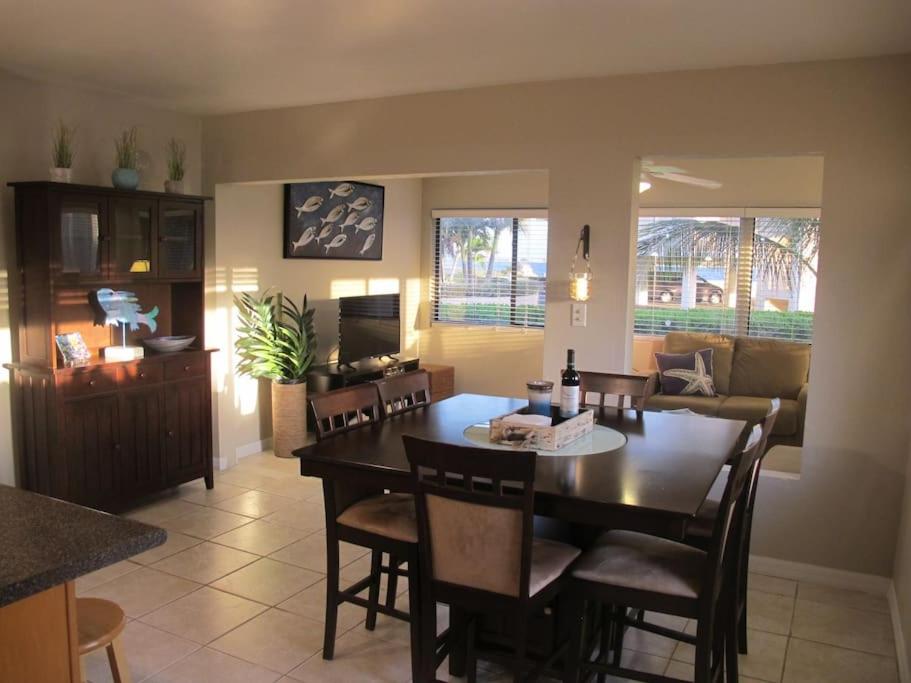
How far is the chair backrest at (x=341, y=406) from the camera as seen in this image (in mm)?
2937

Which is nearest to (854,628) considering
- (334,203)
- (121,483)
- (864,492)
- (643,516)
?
(864,492)

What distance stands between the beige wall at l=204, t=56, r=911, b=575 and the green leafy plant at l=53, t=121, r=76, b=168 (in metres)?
1.92

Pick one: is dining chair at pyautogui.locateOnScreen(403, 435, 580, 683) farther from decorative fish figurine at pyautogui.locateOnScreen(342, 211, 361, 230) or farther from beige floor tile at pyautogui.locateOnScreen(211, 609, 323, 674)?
decorative fish figurine at pyautogui.locateOnScreen(342, 211, 361, 230)

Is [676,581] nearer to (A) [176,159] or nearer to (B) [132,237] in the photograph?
(B) [132,237]

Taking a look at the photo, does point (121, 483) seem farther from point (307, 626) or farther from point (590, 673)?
point (590, 673)

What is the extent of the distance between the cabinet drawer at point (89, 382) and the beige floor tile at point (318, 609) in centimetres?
171

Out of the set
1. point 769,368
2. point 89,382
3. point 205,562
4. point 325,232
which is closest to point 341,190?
point 325,232

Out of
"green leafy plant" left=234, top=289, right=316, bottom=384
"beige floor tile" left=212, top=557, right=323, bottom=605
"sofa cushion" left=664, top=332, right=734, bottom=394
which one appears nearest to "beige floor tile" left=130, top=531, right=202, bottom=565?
"beige floor tile" left=212, top=557, right=323, bottom=605

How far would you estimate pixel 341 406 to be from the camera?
309 centimetres

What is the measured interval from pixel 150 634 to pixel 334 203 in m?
4.05

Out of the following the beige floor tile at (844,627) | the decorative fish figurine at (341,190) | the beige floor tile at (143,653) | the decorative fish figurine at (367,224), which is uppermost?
the decorative fish figurine at (341,190)

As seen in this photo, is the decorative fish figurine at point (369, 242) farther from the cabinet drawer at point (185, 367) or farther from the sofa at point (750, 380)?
the sofa at point (750, 380)

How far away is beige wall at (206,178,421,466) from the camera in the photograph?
5418 millimetres

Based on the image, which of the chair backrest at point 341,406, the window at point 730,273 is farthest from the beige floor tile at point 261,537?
the window at point 730,273
